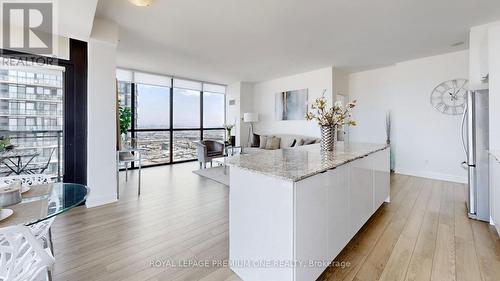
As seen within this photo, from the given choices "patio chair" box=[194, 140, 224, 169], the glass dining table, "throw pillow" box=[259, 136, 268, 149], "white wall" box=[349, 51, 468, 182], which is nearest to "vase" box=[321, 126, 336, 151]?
the glass dining table

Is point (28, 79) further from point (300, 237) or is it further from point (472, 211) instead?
point (472, 211)

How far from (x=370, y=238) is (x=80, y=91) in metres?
4.17

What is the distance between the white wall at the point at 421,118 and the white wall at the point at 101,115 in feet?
18.7

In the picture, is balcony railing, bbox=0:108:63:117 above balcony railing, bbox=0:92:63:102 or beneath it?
beneath

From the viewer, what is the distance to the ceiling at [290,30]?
2633 mm

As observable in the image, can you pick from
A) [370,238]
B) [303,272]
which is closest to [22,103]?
[303,272]

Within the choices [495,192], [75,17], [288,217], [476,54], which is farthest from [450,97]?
[75,17]

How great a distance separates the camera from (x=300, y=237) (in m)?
1.31

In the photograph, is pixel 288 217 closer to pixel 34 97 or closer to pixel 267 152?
pixel 267 152

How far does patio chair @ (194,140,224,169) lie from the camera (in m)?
5.30

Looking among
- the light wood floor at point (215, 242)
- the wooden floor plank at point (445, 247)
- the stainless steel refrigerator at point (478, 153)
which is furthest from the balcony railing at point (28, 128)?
the stainless steel refrigerator at point (478, 153)

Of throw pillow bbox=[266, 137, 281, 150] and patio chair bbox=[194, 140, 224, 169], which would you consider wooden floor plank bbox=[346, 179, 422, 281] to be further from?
patio chair bbox=[194, 140, 224, 169]

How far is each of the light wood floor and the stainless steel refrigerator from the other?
0.21 meters

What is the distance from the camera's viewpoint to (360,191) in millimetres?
2123
